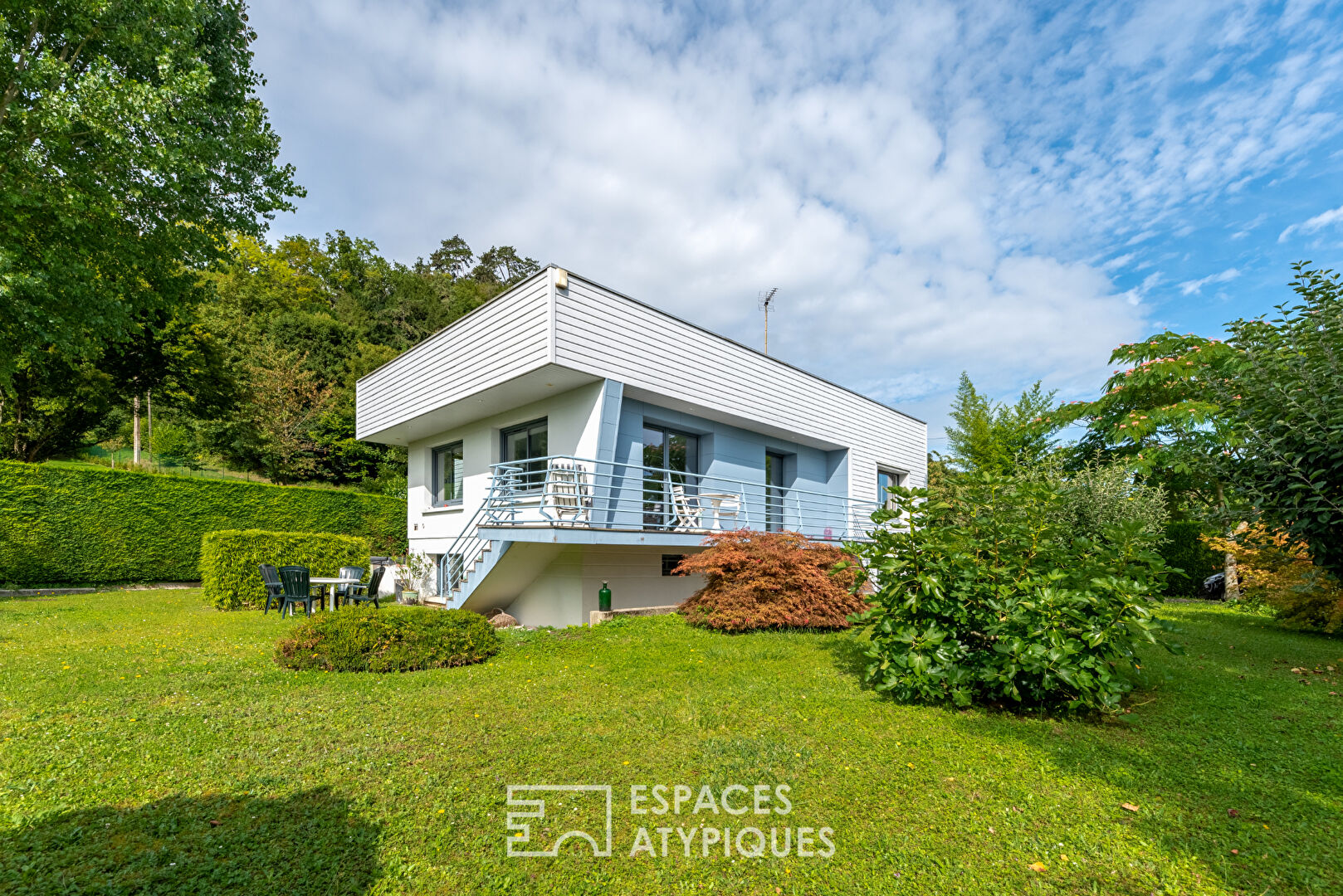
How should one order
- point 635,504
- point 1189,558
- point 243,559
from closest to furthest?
point 635,504, point 243,559, point 1189,558

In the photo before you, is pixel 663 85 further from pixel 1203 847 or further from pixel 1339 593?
pixel 1339 593

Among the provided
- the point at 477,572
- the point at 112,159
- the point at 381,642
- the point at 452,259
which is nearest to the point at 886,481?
the point at 477,572

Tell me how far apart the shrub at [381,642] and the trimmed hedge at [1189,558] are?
21805mm

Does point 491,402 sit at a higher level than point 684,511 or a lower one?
higher

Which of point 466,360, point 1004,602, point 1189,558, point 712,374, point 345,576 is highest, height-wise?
point 466,360

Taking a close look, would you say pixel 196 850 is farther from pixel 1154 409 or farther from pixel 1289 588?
pixel 1154 409

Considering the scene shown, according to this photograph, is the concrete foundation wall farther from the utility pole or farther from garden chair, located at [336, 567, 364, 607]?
the utility pole

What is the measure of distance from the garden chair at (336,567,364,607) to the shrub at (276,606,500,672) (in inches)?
188

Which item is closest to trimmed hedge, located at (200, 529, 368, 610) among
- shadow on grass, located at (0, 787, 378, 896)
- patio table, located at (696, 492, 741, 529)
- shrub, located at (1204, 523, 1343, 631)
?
patio table, located at (696, 492, 741, 529)

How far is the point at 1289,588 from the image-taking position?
9781 millimetres

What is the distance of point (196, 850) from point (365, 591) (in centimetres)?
1045

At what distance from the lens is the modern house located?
1049cm

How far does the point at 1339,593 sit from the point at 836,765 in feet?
34.7

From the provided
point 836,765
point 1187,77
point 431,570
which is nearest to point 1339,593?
point 1187,77
